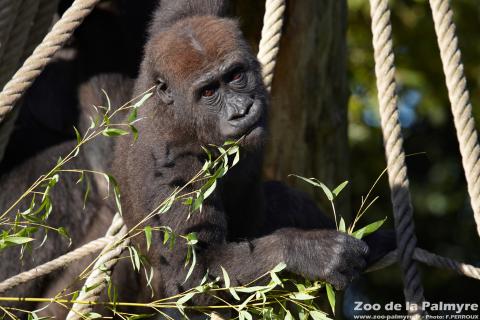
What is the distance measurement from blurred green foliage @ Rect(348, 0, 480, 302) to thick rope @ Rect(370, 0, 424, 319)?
2971 mm

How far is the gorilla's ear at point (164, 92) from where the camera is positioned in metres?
4.00

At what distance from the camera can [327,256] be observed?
11.7 ft

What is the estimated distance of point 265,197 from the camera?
14.8 ft

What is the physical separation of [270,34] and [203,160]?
0.68 meters

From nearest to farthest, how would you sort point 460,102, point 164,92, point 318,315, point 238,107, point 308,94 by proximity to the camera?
1. point 318,315
2. point 460,102
3. point 238,107
4. point 164,92
5. point 308,94

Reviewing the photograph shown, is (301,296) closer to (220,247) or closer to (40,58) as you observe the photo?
(220,247)

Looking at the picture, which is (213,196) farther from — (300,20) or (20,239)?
(300,20)

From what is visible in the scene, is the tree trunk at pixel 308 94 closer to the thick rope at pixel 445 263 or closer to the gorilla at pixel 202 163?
the gorilla at pixel 202 163

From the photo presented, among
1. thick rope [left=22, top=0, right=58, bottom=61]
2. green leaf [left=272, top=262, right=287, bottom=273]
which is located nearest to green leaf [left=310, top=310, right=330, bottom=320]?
green leaf [left=272, top=262, right=287, bottom=273]

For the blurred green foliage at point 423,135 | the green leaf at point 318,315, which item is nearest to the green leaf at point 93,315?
the green leaf at point 318,315

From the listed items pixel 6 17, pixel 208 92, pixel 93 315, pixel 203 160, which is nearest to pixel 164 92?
pixel 208 92

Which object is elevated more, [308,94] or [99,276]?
[308,94]

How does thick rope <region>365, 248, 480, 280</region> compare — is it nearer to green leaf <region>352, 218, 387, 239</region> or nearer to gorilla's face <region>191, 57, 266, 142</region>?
green leaf <region>352, 218, 387, 239</region>

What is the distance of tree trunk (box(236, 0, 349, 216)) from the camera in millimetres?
5184
